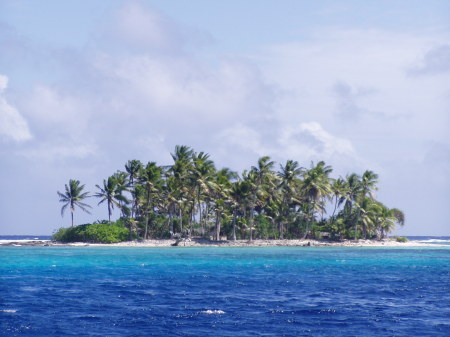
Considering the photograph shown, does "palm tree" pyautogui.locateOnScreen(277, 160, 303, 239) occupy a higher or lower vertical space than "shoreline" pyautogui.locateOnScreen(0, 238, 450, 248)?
higher

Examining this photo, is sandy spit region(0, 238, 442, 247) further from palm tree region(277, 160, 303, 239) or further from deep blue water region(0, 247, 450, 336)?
deep blue water region(0, 247, 450, 336)

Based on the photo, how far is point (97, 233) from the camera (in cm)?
8575

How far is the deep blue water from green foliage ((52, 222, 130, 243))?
41053 millimetres

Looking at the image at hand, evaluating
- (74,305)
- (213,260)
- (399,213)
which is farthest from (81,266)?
(399,213)

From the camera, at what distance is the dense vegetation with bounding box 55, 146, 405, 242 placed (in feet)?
284

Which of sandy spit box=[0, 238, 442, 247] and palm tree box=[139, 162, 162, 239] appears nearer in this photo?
sandy spit box=[0, 238, 442, 247]

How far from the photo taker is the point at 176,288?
31391mm

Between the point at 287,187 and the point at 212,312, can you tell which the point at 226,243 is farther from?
the point at 212,312

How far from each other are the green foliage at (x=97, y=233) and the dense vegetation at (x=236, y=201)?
35cm

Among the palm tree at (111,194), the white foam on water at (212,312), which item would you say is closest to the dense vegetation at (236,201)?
the palm tree at (111,194)

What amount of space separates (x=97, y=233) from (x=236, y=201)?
22045 millimetres

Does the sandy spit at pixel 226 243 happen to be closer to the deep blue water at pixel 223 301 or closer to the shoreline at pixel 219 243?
the shoreline at pixel 219 243

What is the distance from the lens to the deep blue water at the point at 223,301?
20.4 metres

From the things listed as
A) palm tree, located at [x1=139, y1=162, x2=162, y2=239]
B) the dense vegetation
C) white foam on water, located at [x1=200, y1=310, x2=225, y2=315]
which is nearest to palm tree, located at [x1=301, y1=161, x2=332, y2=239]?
the dense vegetation
